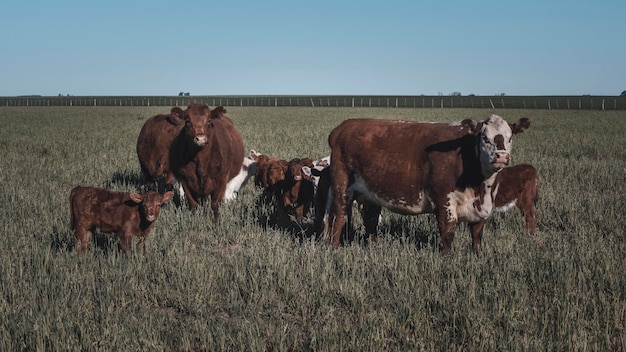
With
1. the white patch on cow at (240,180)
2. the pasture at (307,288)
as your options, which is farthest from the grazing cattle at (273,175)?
the pasture at (307,288)

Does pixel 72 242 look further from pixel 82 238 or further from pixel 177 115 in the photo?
pixel 177 115

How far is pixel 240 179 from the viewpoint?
11.9m

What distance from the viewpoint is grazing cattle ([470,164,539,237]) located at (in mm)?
8430

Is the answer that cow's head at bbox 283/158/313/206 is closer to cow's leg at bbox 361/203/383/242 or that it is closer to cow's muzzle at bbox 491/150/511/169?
cow's leg at bbox 361/203/383/242

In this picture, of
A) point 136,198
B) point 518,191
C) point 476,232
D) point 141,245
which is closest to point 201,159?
point 141,245

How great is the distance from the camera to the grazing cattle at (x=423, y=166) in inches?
273

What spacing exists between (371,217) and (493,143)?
85.8 inches

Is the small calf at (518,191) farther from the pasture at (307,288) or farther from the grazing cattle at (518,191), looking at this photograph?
the pasture at (307,288)

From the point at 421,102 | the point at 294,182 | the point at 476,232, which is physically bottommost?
the point at 476,232

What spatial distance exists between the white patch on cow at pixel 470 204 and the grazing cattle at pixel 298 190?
3.55 metres

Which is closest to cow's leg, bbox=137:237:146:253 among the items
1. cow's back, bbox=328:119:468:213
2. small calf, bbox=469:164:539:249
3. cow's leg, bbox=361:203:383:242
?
cow's back, bbox=328:119:468:213

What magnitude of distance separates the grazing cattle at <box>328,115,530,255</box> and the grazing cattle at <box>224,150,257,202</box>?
3.53 m

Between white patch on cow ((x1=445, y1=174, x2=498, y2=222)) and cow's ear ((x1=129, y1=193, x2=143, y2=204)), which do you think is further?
white patch on cow ((x1=445, y1=174, x2=498, y2=222))

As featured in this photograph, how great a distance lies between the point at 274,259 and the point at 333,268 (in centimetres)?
67
